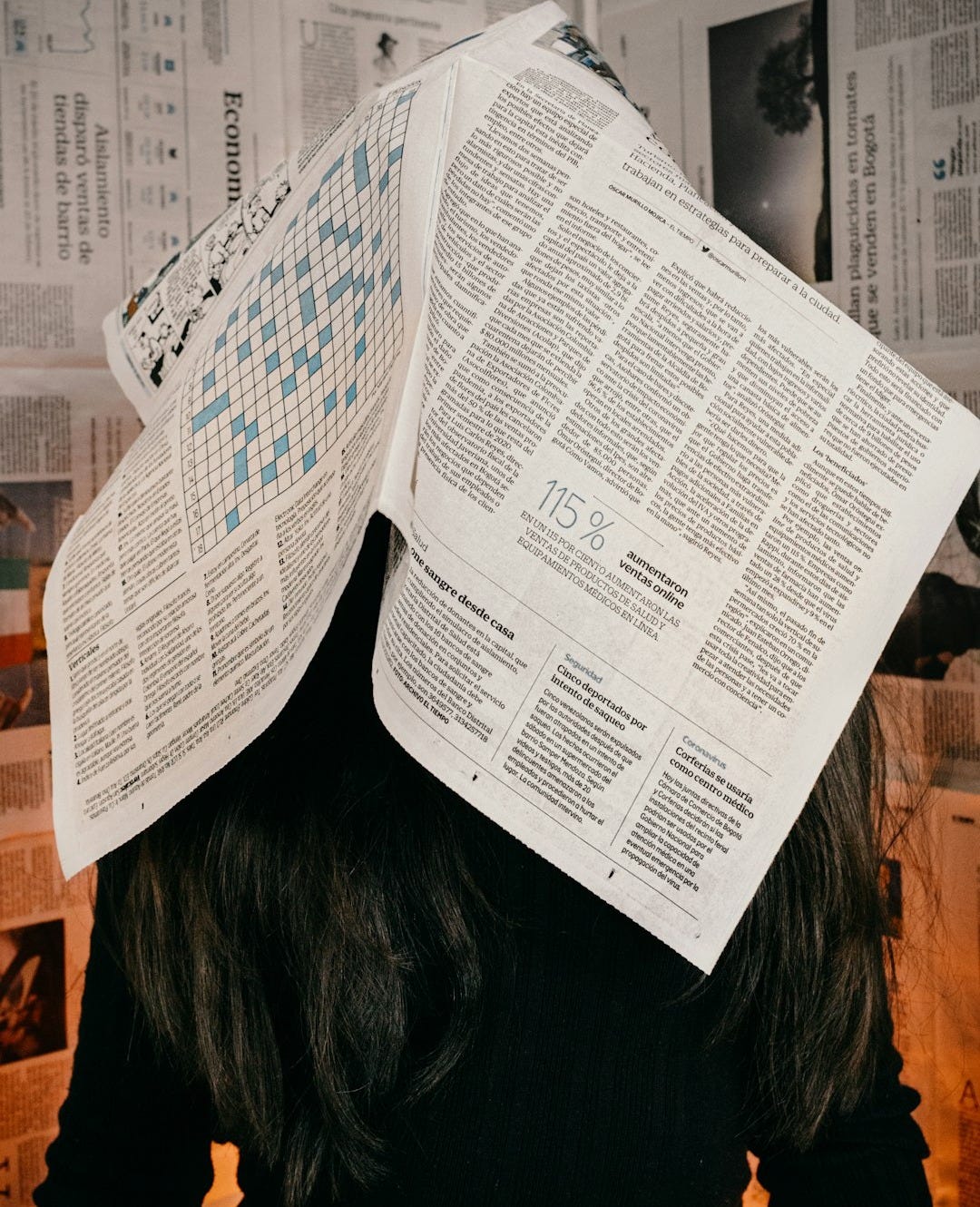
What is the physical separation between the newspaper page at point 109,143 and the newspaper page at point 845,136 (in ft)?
1.24

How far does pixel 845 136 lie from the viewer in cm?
81

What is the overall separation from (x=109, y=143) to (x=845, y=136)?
60 centimetres

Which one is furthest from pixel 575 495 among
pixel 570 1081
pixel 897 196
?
pixel 897 196

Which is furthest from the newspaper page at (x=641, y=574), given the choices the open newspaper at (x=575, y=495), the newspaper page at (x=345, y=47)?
the newspaper page at (x=345, y=47)

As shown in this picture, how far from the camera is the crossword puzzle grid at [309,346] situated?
0.43 m

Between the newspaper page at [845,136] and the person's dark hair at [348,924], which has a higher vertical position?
the newspaper page at [845,136]

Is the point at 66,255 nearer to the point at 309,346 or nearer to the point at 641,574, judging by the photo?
the point at 309,346

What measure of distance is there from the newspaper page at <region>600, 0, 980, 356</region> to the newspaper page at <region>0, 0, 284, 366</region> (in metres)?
0.38

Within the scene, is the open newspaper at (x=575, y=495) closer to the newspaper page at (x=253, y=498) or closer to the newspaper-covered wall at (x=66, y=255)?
the newspaper page at (x=253, y=498)

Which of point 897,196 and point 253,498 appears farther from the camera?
point 897,196

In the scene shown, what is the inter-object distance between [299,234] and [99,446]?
447 millimetres

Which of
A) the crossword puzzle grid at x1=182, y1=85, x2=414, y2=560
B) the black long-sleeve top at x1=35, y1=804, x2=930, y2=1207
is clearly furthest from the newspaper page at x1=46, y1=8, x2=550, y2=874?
the black long-sleeve top at x1=35, y1=804, x2=930, y2=1207

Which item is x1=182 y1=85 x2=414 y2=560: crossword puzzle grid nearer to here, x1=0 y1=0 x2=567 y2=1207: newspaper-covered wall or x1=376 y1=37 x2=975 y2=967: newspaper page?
x1=376 y1=37 x2=975 y2=967: newspaper page

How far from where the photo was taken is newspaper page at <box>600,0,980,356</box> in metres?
0.76
